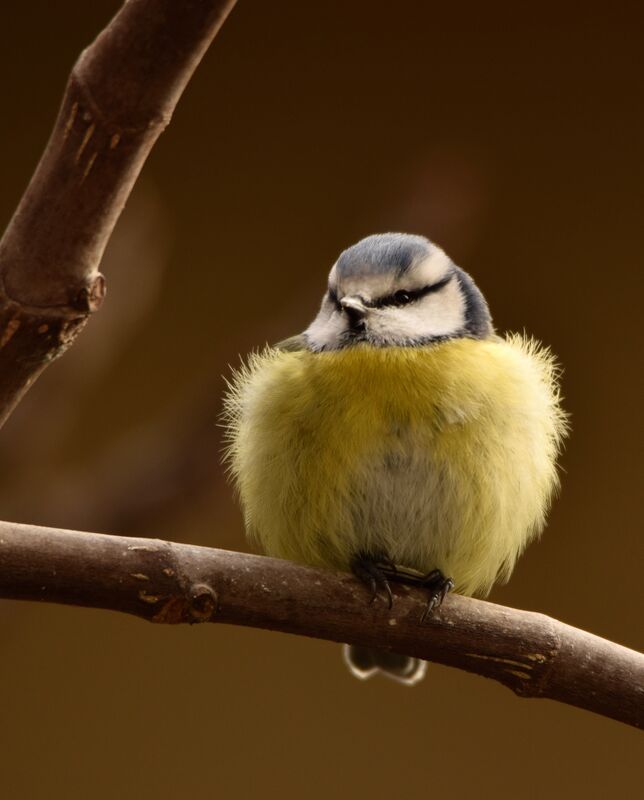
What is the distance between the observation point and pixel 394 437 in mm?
1048

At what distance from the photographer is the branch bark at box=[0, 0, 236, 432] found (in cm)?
53

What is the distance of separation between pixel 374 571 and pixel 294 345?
0.97 feet

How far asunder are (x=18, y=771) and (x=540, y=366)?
1.27 m

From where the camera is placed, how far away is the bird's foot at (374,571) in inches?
37.0

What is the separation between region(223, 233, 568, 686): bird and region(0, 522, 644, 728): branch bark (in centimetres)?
6

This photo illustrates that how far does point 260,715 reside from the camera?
2047 millimetres

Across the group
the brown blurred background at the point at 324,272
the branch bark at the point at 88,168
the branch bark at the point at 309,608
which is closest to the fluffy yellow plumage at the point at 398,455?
the branch bark at the point at 309,608

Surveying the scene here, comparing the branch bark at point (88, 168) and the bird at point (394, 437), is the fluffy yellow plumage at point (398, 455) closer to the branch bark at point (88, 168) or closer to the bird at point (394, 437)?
the bird at point (394, 437)

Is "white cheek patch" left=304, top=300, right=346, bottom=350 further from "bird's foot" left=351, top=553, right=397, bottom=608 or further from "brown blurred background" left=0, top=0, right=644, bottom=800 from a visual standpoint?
"brown blurred background" left=0, top=0, right=644, bottom=800

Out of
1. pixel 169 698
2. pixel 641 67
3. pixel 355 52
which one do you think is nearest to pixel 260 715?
pixel 169 698

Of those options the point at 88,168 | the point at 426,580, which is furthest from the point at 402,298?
the point at 88,168

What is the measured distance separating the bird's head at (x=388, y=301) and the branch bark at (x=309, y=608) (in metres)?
0.29

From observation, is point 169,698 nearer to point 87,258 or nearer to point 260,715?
point 260,715

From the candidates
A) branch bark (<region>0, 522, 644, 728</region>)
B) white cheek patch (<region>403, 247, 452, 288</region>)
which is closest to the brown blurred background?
white cheek patch (<region>403, 247, 452, 288</region>)
